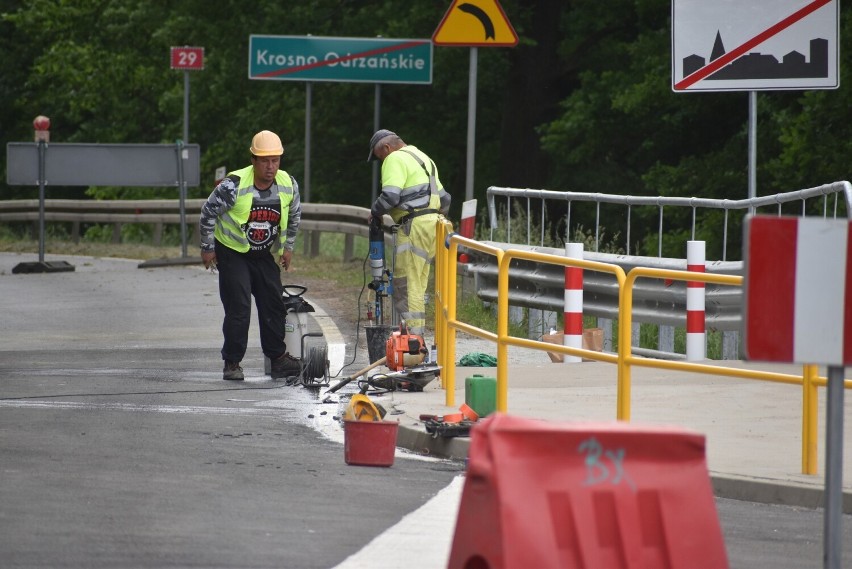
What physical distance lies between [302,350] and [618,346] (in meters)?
3.73

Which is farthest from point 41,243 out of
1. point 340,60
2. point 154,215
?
point 154,215

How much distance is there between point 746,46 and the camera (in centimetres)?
1097

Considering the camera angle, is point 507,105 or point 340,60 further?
point 507,105

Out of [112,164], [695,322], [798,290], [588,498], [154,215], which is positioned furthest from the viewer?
[154,215]

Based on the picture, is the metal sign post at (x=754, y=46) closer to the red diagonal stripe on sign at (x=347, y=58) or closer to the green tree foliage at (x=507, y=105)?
the green tree foliage at (x=507, y=105)

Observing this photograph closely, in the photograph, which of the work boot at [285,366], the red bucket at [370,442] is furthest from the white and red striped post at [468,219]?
the red bucket at [370,442]

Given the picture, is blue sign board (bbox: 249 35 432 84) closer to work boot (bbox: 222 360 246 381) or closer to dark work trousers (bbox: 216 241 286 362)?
dark work trousers (bbox: 216 241 286 362)

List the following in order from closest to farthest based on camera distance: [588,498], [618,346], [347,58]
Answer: [588,498] → [618,346] → [347,58]

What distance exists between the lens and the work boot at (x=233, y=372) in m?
12.8

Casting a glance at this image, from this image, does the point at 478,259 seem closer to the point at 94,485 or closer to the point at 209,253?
the point at 209,253

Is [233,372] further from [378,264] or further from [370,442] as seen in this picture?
[370,442]

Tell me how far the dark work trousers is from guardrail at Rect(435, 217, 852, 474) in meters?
1.25

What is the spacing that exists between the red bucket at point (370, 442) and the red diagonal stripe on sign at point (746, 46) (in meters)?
3.30

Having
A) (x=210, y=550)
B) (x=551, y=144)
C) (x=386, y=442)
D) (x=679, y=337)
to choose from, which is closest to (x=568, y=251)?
(x=679, y=337)
